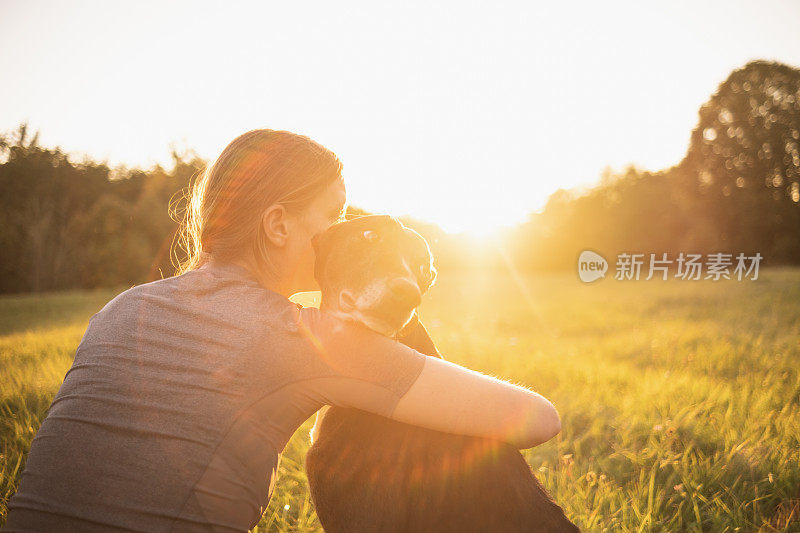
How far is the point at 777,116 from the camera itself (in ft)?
81.7

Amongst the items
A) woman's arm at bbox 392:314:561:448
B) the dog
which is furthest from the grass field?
woman's arm at bbox 392:314:561:448

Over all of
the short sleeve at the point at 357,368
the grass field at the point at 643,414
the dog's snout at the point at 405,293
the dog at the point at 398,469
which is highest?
the dog's snout at the point at 405,293

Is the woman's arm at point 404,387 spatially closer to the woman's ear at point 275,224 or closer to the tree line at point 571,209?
the woman's ear at point 275,224

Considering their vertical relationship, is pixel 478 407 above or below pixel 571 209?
below

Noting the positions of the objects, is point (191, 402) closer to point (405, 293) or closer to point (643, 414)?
point (405, 293)

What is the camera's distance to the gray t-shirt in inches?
51.2

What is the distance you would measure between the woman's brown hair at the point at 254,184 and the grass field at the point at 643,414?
1.64 meters

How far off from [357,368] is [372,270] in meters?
0.45

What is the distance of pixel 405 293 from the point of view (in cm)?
169

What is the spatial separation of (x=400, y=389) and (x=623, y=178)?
43.5 m

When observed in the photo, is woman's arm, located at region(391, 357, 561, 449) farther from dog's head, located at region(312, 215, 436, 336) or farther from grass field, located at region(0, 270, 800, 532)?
grass field, located at region(0, 270, 800, 532)

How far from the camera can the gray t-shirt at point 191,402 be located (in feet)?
4.26

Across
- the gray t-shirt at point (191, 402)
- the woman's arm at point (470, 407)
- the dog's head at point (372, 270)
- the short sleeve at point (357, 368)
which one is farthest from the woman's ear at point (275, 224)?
the woman's arm at point (470, 407)

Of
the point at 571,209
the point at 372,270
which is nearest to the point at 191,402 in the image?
the point at 372,270
